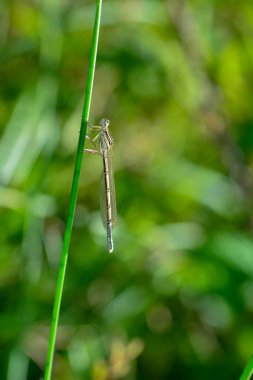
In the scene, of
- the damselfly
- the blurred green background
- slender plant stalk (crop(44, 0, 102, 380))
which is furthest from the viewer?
the blurred green background

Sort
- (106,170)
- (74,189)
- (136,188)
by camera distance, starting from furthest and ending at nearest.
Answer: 1. (136,188)
2. (106,170)
3. (74,189)

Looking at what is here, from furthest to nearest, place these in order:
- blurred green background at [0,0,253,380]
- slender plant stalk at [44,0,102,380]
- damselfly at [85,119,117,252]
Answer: blurred green background at [0,0,253,380], damselfly at [85,119,117,252], slender plant stalk at [44,0,102,380]

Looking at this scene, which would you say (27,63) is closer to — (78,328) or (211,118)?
(211,118)

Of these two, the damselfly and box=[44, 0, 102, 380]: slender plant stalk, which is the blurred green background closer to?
the damselfly

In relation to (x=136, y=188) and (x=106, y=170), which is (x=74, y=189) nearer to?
(x=106, y=170)

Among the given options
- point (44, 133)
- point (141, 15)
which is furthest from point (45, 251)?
point (141, 15)

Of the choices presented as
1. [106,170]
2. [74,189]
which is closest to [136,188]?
[106,170]

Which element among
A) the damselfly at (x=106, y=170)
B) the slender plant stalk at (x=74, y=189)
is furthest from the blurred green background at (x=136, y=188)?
the slender plant stalk at (x=74, y=189)

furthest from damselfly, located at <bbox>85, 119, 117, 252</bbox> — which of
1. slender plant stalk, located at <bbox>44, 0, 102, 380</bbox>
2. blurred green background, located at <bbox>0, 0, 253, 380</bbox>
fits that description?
slender plant stalk, located at <bbox>44, 0, 102, 380</bbox>

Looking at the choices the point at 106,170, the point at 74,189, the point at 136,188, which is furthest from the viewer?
the point at 136,188
